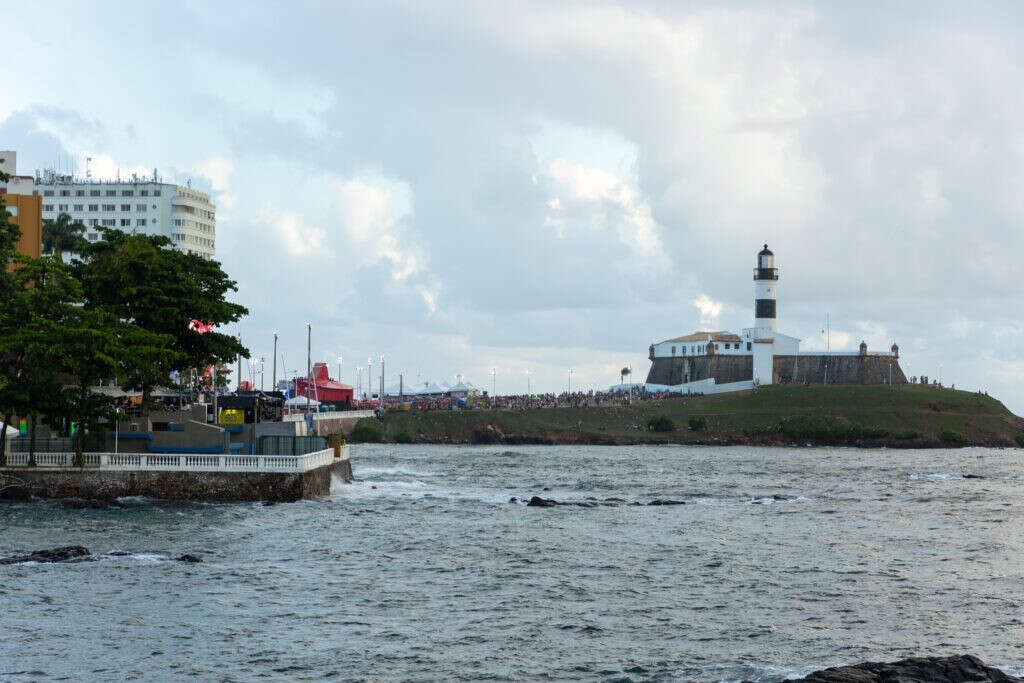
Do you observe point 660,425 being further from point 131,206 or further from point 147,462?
point 147,462

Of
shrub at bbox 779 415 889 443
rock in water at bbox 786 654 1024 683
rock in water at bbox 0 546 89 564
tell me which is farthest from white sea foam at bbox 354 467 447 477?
shrub at bbox 779 415 889 443

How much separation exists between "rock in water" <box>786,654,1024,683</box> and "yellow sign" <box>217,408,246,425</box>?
2223 inches

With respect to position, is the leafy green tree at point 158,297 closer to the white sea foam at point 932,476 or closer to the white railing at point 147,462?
the white railing at point 147,462

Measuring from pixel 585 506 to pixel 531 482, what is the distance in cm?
2033

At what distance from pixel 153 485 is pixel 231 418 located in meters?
18.6

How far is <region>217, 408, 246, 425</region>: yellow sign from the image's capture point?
7906 centimetres

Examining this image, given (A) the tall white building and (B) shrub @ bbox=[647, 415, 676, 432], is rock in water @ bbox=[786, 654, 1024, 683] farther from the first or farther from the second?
(A) the tall white building

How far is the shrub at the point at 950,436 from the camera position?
17050cm

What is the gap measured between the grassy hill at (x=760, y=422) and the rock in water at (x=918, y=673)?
5239 inches

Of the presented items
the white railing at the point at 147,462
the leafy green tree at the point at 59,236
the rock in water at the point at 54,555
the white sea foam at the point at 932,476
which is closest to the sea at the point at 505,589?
the rock in water at the point at 54,555

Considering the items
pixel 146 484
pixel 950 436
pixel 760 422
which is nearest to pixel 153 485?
pixel 146 484

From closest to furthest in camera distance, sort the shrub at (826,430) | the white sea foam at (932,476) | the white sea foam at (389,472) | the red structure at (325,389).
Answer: the white sea foam at (389,472) → the white sea foam at (932,476) → the shrub at (826,430) → the red structure at (325,389)

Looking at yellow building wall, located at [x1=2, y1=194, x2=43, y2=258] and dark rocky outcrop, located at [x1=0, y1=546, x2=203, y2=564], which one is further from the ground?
yellow building wall, located at [x1=2, y1=194, x2=43, y2=258]

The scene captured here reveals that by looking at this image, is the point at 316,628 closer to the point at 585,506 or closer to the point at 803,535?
the point at 803,535
